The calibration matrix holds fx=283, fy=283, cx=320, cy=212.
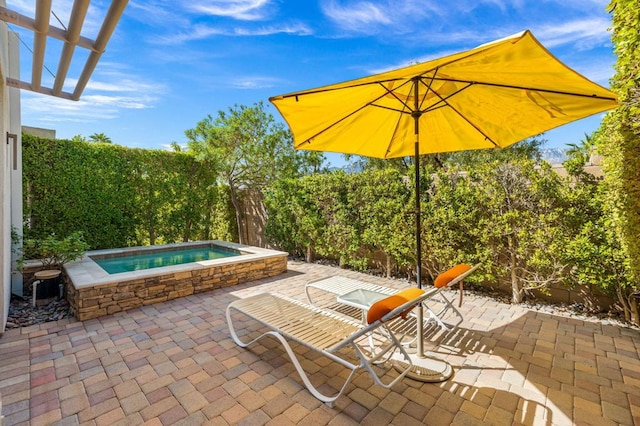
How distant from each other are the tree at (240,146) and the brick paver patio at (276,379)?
847 centimetres

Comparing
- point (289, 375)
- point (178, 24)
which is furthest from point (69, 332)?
point (178, 24)

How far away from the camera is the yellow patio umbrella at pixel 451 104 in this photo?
2.55 m

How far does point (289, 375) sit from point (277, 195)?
7.99 metres

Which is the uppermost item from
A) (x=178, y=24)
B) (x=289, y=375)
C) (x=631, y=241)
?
(x=178, y=24)

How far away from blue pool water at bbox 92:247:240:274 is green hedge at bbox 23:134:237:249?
1090 mm

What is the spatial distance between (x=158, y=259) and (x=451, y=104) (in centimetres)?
962

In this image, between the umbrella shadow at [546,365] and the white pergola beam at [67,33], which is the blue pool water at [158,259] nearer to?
the white pergola beam at [67,33]

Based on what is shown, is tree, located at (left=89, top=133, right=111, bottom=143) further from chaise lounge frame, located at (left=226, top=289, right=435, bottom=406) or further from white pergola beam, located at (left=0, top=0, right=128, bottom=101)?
chaise lounge frame, located at (left=226, top=289, right=435, bottom=406)

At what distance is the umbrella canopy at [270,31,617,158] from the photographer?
255 centimetres

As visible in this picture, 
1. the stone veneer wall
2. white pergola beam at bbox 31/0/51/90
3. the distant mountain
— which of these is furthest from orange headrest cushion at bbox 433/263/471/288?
white pergola beam at bbox 31/0/51/90

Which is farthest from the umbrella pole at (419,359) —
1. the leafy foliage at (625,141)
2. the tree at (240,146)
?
the tree at (240,146)

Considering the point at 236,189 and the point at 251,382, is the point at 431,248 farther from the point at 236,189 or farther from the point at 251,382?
the point at 236,189

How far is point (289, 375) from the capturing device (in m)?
3.43

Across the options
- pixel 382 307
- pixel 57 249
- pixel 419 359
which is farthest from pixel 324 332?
pixel 57 249
